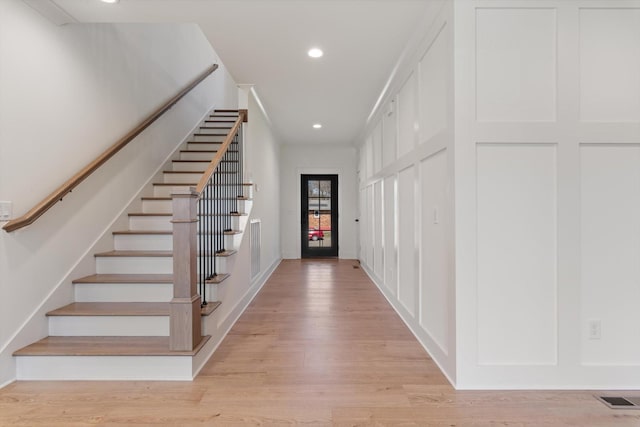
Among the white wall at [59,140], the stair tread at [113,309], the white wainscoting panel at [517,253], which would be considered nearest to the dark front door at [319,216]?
the white wall at [59,140]

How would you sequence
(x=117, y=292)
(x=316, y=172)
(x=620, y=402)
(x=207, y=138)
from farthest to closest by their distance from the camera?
(x=316, y=172) → (x=207, y=138) → (x=117, y=292) → (x=620, y=402)

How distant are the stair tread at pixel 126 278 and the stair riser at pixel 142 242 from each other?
0.35m

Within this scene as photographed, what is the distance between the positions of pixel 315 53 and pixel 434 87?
117 centimetres

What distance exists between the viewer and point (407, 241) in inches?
116

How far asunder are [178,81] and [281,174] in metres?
3.24

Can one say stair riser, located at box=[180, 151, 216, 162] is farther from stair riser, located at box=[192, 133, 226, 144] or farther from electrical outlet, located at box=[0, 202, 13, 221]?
electrical outlet, located at box=[0, 202, 13, 221]

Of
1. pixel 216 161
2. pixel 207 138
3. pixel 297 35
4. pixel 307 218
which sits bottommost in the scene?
pixel 307 218

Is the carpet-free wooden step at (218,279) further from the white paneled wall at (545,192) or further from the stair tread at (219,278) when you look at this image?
the white paneled wall at (545,192)

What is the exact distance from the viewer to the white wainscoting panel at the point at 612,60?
1.90 metres

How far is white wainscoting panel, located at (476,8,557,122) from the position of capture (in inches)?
74.4

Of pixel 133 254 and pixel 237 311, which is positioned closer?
pixel 133 254

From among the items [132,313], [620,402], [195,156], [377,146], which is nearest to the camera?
[620,402]

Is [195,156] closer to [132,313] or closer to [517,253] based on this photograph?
[132,313]

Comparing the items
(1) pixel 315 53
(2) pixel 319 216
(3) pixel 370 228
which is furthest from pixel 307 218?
(1) pixel 315 53
